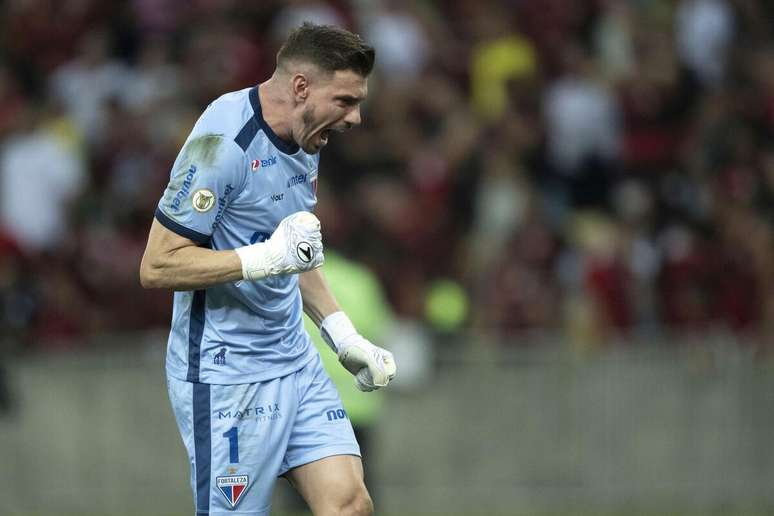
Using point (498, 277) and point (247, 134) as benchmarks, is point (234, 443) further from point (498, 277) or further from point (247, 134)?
point (498, 277)

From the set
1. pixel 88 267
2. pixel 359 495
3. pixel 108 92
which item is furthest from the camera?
pixel 108 92

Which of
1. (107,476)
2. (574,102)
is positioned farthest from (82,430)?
(574,102)

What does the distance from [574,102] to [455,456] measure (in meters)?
3.81

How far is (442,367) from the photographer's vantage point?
1302cm

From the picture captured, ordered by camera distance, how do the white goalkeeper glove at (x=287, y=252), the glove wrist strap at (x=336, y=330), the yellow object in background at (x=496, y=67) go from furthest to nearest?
the yellow object in background at (x=496, y=67) < the glove wrist strap at (x=336, y=330) < the white goalkeeper glove at (x=287, y=252)

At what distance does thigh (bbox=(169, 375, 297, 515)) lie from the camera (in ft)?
20.3

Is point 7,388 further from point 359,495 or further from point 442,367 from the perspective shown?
point 359,495

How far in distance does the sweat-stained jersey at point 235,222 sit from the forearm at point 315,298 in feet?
0.94

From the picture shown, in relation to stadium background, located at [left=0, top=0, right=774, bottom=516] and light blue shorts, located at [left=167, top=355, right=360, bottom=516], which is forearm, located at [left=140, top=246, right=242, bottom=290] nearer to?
light blue shorts, located at [left=167, top=355, right=360, bottom=516]

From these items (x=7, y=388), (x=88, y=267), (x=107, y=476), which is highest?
(x=88, y=267)

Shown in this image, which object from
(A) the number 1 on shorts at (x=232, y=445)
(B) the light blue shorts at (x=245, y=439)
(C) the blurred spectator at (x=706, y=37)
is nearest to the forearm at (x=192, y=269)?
(B) the light blue shorts at (x=245, y=439)

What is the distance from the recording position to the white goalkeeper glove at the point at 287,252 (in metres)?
5.86

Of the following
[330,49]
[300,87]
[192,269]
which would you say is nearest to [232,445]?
[192,269]

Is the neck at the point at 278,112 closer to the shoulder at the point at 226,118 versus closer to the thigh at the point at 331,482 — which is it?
the shoulder at the point at 226,118
